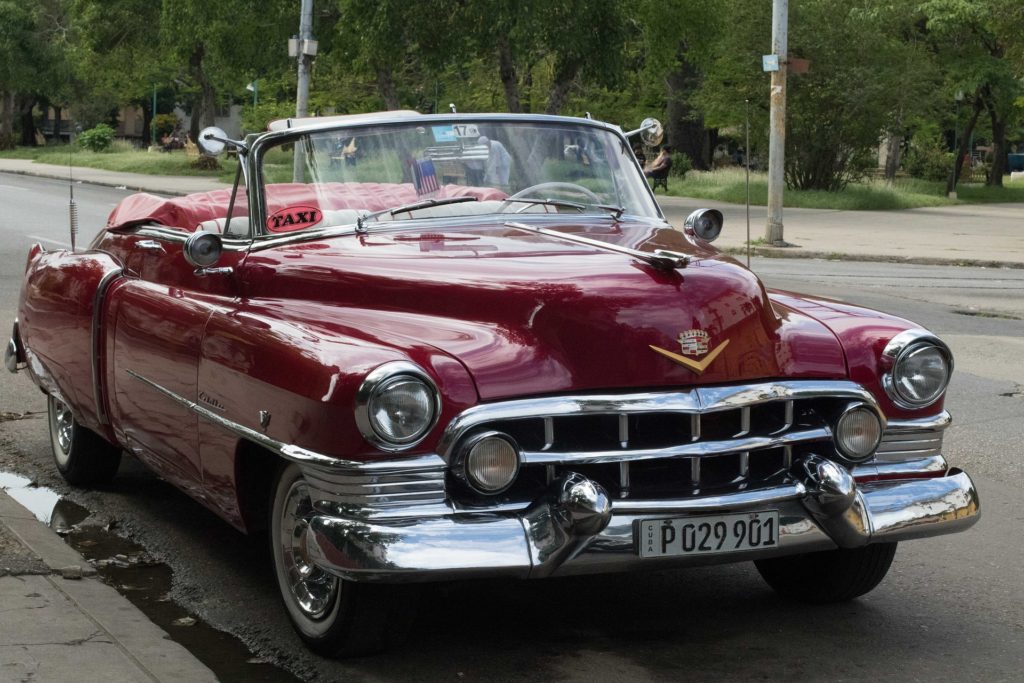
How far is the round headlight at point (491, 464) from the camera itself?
13.5 feet

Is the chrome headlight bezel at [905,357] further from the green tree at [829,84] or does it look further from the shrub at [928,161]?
the shrub at [928,161]

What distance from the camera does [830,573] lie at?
5.07 m

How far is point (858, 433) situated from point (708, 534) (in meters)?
0.64

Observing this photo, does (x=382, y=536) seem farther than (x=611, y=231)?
No

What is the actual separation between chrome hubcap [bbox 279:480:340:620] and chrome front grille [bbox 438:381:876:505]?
542mm

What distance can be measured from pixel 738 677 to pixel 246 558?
2.17m

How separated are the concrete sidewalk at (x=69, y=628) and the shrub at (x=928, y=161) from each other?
156 ft

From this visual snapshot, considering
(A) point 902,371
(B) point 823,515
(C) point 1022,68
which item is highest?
(C) point 1022,68

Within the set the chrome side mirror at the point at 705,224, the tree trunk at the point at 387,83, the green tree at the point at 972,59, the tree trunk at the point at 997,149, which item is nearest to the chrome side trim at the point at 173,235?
the chrome side mirror at the point at 705,224

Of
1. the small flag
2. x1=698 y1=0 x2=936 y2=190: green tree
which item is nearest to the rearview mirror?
the small flag

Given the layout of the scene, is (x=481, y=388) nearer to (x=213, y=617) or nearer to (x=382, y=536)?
(x=382, y=536)

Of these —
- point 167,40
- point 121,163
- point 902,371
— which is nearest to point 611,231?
point 902,371

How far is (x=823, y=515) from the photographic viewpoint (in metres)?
4.38

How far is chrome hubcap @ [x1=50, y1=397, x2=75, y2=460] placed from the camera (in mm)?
6871
